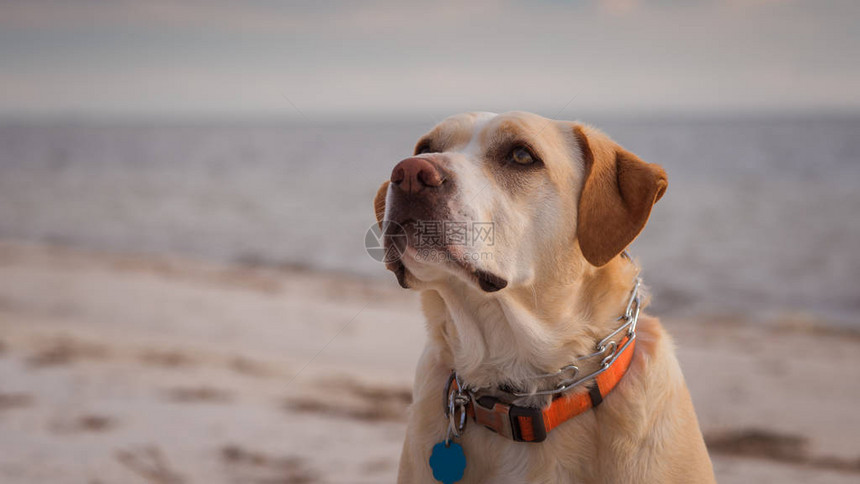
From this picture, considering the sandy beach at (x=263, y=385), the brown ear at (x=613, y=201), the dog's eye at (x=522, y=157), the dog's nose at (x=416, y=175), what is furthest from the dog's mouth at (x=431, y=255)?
the sandy beach at (x=263, y=385)

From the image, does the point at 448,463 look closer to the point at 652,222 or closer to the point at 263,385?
the point at 263,385

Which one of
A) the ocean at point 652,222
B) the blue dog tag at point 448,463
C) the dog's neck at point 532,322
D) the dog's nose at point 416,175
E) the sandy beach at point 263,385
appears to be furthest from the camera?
the ocean at point 652,222

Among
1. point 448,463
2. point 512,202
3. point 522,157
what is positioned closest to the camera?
point 448,463

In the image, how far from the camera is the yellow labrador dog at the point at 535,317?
2.14 m

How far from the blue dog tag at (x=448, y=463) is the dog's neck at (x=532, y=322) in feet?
0.85

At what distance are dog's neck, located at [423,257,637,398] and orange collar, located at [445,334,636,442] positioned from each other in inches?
3.9

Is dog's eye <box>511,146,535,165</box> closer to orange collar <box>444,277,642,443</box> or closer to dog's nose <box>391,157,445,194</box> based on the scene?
dog's nose <box>391,157,445,194</box>

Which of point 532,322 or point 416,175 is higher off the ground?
point 416,175

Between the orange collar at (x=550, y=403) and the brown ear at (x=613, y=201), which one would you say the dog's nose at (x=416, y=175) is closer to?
the brown ear at (x=613, y=201)

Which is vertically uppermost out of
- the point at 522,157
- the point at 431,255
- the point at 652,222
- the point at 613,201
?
the point at 522,157

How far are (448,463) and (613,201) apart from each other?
1.15 meters

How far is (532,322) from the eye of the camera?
2.33 metres

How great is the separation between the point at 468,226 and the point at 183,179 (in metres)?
22.1

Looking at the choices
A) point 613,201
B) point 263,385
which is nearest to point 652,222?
point 263,385
